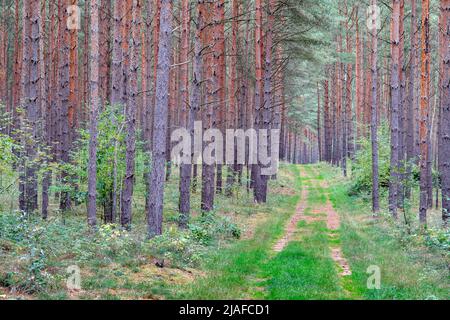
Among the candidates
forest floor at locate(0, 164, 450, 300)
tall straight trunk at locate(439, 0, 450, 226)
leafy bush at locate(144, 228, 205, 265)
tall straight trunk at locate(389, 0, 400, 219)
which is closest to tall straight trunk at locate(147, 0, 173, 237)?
leafy bush at locate(144, 228, 205, 265)

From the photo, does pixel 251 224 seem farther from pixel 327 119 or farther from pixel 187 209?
pixel 327 119

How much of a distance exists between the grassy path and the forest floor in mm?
22

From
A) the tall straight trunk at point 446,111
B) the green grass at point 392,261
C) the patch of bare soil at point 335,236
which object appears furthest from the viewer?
the tall straight trunk at point 446,111

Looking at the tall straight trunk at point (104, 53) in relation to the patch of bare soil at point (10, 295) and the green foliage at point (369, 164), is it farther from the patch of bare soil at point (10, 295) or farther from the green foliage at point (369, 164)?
the patch of bare soil at point (10, 295)

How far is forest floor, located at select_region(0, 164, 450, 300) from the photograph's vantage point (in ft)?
24.3

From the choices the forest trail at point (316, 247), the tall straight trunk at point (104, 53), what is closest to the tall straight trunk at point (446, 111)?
the forest trail at point (316, 247)

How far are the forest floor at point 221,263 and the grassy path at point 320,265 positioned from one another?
0.02 meters

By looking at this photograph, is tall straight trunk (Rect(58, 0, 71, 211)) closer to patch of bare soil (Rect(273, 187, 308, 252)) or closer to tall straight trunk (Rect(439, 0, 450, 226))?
patch of bare soil (Rect(273, 187, 308, 252))

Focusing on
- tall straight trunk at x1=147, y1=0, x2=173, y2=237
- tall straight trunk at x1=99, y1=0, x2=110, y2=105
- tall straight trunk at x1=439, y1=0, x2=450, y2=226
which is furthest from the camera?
tall straight trunk at x1=99, y1=0, x2=110, y2=105

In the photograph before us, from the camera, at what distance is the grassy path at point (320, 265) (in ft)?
25.2
